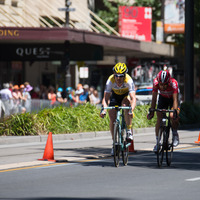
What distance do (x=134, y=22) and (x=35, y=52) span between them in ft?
44.7

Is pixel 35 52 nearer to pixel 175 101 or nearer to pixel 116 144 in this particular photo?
pixel 175 101

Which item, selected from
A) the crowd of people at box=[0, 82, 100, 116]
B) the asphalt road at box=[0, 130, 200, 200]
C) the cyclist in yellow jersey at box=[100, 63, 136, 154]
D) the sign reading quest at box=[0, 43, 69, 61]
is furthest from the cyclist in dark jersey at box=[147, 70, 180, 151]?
the sign reading quest at box=[0, 43, 69, 61]

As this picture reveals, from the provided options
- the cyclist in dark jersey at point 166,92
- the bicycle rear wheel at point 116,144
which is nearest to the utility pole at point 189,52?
the cyclist in dark jersey at point 166,92

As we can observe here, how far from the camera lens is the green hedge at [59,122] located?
61.4 ft

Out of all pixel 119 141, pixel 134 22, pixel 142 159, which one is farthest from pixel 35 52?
pixel 119 141

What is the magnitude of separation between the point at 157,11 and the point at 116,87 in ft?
146

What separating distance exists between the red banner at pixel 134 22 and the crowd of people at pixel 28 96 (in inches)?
499

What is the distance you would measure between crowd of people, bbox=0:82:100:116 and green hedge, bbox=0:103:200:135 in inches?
46.6

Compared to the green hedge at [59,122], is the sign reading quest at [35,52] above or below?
above

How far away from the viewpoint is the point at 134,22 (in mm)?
44781

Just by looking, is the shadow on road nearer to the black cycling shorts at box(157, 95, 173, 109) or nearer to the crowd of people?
the black cycling shorts at box(157, 95, 173, 109)

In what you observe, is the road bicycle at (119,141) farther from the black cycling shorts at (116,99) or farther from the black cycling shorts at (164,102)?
the black cycling shorts at (164,102)

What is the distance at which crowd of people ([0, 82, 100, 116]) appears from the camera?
69.6ft

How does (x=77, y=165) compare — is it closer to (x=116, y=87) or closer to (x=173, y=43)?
(x=116, y=87)
